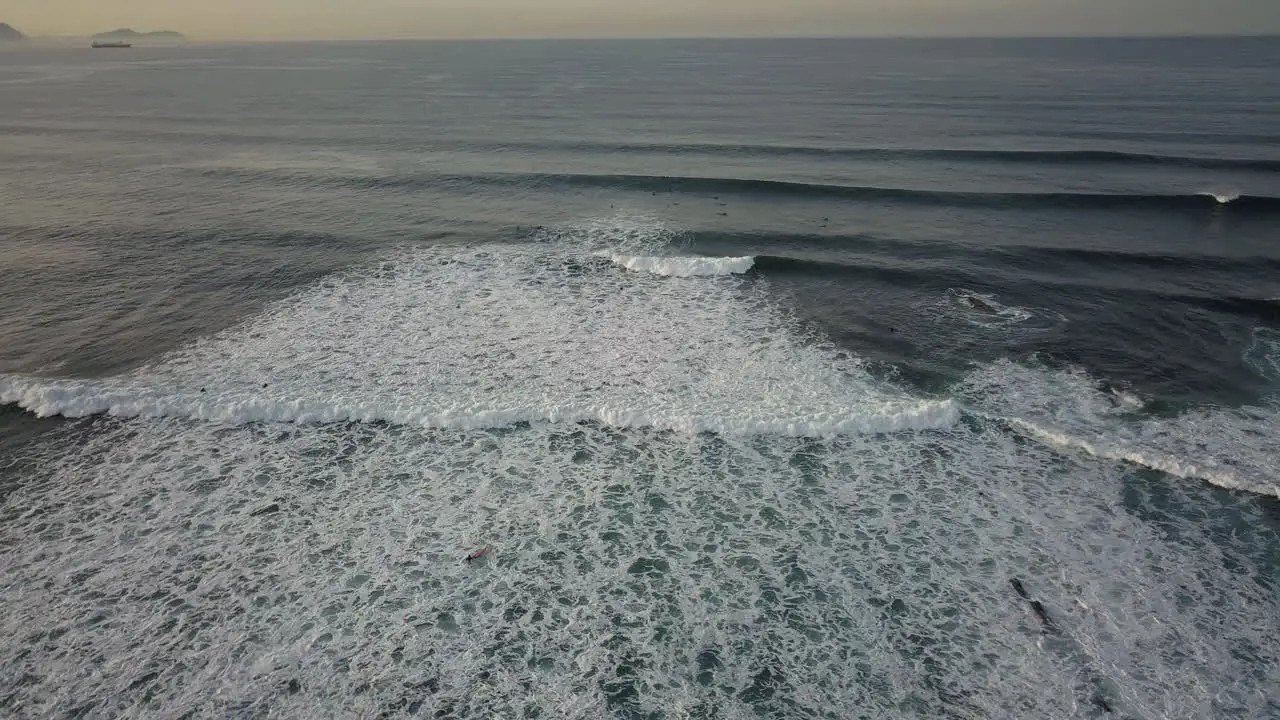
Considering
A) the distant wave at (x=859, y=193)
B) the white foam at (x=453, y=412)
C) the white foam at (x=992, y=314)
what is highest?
the distant wave at (x=859, y=193)

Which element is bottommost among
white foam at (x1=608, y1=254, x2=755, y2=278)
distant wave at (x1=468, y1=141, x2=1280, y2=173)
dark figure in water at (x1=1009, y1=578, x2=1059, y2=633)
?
dark figure in water at (x1=1009, y1=578, x2=1059, y2=633)

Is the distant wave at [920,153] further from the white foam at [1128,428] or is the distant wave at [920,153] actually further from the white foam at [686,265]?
the white foam at [1128,428]

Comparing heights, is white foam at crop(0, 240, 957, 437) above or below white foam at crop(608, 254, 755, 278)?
below

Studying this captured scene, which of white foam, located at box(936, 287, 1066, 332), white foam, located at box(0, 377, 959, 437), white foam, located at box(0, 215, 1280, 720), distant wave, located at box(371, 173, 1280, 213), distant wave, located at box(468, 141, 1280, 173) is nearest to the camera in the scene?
white foam, located at box(0, 215, 1280, 720)

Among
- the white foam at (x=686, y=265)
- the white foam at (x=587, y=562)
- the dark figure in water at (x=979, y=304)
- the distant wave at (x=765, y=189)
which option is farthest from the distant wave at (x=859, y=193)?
the white foam at (x=587, y=562)

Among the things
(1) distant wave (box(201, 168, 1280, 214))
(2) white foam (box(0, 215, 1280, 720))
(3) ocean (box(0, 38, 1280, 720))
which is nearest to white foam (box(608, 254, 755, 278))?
(3) ocean (box(0, 38, 1280, 720))

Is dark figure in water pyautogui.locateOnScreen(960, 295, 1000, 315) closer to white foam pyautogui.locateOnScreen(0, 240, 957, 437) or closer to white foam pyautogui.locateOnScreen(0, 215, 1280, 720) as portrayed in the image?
white foam pyautogui.locateOnScreen(0, 215, 1280, 720)
